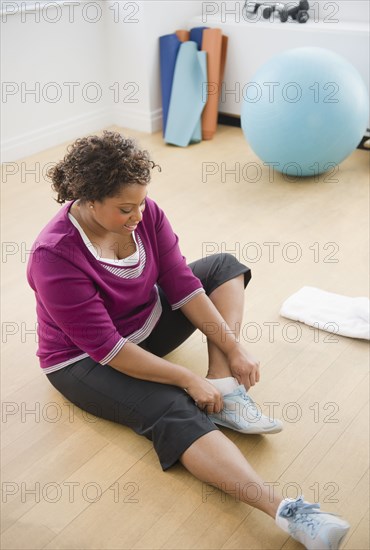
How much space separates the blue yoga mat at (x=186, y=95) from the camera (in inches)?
158

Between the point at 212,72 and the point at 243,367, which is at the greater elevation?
the point at 212,72

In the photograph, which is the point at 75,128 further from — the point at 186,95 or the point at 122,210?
the point at 122,210

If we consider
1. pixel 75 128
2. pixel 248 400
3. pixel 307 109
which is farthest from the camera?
pixel 75 128

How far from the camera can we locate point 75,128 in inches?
163

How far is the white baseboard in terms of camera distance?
153 inches

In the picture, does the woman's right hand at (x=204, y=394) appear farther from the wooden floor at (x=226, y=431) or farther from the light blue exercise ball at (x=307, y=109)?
the light blue exercise ball at (x=307, y=109)

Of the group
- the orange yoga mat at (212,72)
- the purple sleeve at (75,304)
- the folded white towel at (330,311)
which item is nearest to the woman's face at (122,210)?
the purple sleeve at (75,304)

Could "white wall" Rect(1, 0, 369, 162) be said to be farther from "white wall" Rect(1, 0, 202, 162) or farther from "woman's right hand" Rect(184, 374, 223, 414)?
"woman's right hand" Rect(184, 374, 223, 414)

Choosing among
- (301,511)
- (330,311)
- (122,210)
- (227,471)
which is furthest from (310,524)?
(330,311)

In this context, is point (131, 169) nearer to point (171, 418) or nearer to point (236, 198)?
point (171, 418)

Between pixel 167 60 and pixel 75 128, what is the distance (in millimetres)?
678

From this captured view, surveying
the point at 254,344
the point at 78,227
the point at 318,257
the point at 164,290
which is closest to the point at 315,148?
the point at 318,257

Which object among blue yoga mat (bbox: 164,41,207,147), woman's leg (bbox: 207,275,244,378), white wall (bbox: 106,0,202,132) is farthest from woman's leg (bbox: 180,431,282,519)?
white wall (bbox: 106,0,202,132)

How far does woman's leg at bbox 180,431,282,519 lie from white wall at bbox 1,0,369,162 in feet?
8.63
